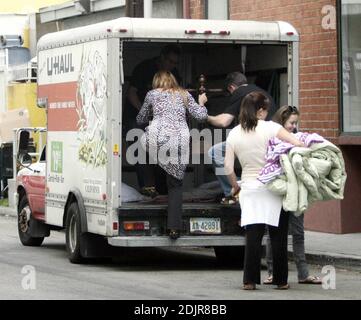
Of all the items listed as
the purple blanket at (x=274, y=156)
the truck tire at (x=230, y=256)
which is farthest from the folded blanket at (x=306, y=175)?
the truck tire at (x=230, y=256)

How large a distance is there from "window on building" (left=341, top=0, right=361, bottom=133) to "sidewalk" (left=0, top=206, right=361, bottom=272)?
1736mm

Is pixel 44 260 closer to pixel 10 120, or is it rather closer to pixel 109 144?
pixel 109 144

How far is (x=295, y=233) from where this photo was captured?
1294cm

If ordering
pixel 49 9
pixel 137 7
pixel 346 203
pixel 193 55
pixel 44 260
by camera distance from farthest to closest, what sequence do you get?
pixel 49 9 → pixel 137 7 → pixel 346 203 → pixel 193 55 → pixel 44 260

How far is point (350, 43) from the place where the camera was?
728 inches

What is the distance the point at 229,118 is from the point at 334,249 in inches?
116

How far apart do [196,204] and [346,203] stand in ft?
14.1

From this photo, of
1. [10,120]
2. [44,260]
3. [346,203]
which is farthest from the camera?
[10,120]

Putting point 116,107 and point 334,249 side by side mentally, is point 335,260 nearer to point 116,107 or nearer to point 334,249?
point 334,249

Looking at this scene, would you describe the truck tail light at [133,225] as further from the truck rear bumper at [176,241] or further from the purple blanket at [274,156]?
the purple blanket at [274,156]

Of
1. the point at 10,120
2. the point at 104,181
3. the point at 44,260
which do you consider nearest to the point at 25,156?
the point at 44,260

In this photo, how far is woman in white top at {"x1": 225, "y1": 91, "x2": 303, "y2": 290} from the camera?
40.1ft

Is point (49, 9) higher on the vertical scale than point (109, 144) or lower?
higher

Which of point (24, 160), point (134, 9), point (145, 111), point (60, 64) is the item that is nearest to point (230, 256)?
point (145, 111)
